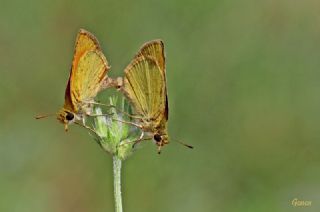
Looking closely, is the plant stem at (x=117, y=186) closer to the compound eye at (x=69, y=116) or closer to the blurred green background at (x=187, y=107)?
the compound eye at (x=69, y=116)

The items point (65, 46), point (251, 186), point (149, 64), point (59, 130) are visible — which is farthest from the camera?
point (65, 46)

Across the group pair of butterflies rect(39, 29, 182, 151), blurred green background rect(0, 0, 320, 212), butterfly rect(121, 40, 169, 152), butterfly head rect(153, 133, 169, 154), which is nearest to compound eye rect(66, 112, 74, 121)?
pair of butterflies rect(39, 29, 182, 151)

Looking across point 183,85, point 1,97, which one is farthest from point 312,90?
point 1,97

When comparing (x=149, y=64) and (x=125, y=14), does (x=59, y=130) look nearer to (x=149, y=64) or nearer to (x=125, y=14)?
(x=125, y=14)

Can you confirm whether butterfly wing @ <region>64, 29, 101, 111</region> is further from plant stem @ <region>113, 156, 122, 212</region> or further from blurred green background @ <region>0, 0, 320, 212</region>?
blurred green background @ <region>0, 0, 320, 212</region>

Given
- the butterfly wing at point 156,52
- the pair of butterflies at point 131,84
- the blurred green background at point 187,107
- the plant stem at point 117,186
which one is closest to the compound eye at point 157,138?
the pair of butterflies at point 131,84

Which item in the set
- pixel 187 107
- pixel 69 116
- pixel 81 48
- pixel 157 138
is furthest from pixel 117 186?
pixel 187 107
